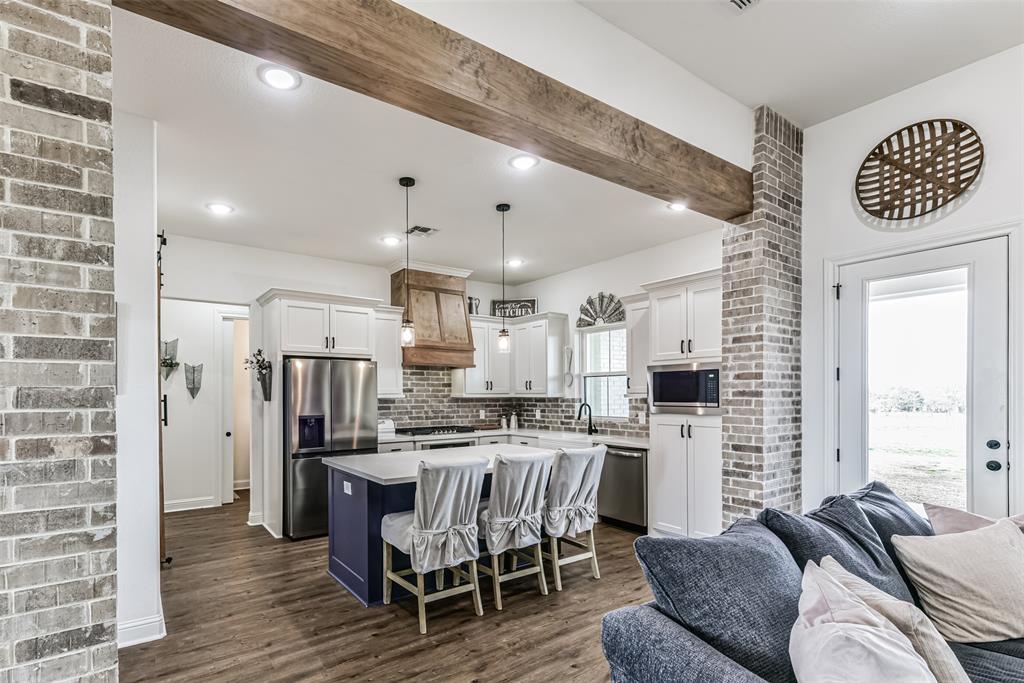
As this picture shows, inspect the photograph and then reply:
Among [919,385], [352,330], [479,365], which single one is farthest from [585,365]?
[919,385]

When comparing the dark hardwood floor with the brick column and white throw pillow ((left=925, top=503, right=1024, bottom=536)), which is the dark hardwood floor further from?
white throw pillow ((left=925, top=503, right=1024, bottom=536))

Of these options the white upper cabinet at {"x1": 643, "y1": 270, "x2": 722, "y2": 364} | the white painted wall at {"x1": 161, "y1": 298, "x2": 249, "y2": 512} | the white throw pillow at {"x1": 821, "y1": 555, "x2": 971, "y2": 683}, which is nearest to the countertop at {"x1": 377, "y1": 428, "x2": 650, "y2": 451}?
the white upper cabinet at {"x1": 643, "y1": 270, "x2": 722, "y2": 364}

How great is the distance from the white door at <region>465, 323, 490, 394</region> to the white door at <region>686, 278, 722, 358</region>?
2938mm

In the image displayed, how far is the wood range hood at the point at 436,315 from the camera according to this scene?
6.12 m

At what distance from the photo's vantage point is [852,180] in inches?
135

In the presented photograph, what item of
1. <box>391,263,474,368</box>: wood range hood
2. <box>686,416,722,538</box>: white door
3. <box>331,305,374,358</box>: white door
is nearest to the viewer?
<box>686,416,722,538</box>: white door

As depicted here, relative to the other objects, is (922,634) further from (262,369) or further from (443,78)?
(262,369)

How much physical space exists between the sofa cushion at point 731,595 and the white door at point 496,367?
5.46 m

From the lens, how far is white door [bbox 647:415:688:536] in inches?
177

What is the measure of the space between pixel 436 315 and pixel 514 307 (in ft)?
4.71

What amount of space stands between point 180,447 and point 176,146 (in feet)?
12.9

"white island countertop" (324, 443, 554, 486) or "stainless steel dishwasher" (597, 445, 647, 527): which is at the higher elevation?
"white island countertop" (324, 443, 554, 486)

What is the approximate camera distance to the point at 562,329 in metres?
6.61

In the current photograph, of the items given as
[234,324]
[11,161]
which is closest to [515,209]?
[11,161]
